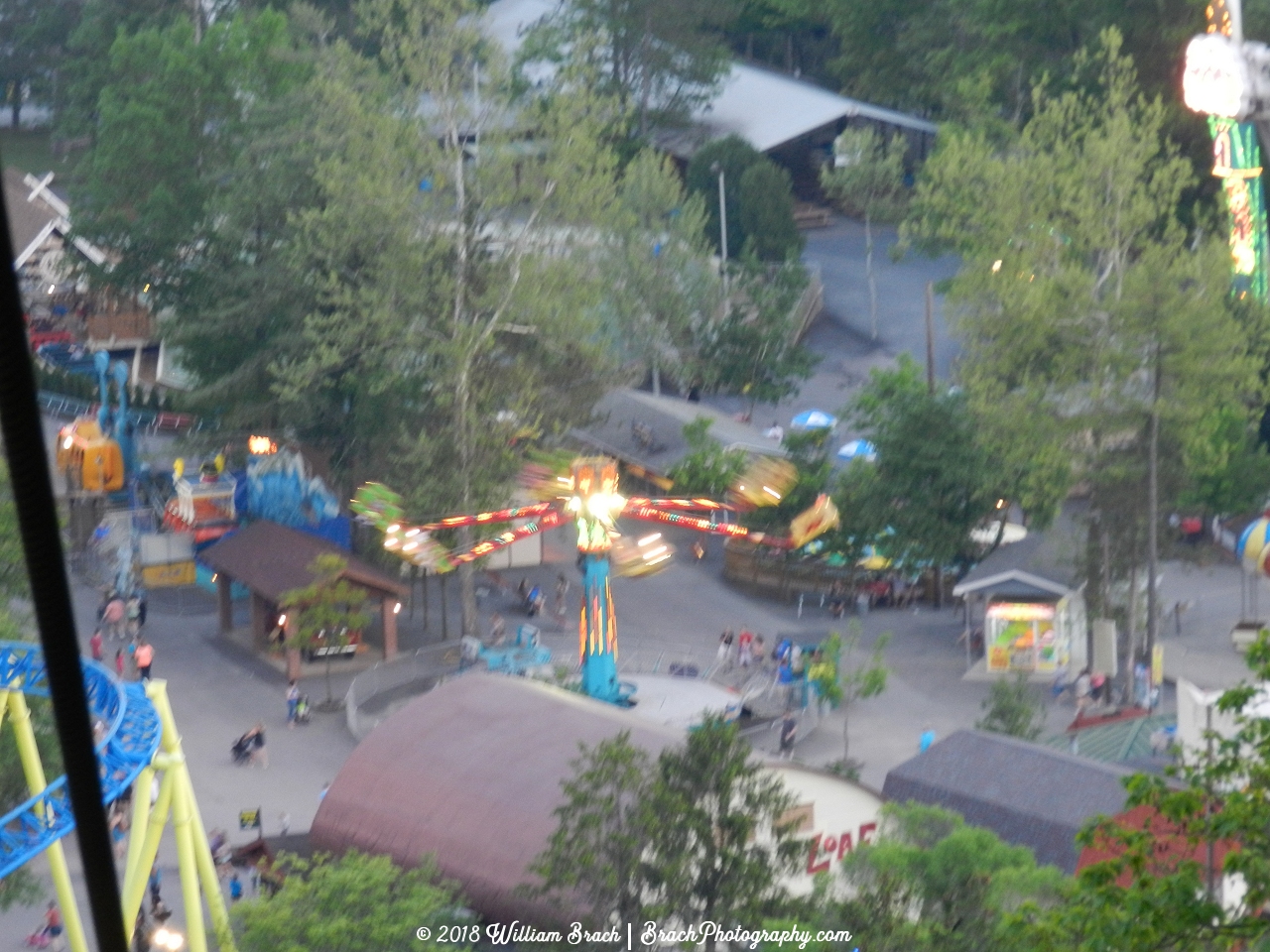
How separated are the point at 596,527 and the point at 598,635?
6.32 feet

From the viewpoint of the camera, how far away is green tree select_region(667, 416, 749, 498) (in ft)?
135

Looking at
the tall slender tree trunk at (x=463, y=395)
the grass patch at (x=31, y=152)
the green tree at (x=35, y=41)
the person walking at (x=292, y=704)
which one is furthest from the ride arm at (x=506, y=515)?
the green tree at (x=35, y=41)

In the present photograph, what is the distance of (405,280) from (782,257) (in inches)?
938

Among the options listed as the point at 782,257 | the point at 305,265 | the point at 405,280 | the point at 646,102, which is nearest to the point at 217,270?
the point at 305,265

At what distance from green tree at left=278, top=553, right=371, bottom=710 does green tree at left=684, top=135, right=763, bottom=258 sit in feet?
95.8

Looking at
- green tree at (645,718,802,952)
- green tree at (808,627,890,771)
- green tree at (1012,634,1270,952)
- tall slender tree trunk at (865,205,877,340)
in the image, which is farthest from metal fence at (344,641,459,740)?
tall slender tree trunk at (865,205,877,340)

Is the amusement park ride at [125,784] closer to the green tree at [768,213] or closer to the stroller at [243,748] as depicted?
the stroller at [243,748]

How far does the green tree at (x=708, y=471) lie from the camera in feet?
135

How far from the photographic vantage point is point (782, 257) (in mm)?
60062

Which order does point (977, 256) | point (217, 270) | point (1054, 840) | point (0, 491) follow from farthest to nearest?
point (217, 270) → point (977, 256) → point (0, 491) → point (1054, 840)

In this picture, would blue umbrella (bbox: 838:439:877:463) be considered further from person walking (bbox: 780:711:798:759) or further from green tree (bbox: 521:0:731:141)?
green tree (bbox: 521:0:731:141)

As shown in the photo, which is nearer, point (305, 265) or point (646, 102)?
point (305, 265)

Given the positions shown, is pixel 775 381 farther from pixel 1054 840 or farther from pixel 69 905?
pixel 69 905

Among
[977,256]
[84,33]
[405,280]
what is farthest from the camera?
[84,33]
